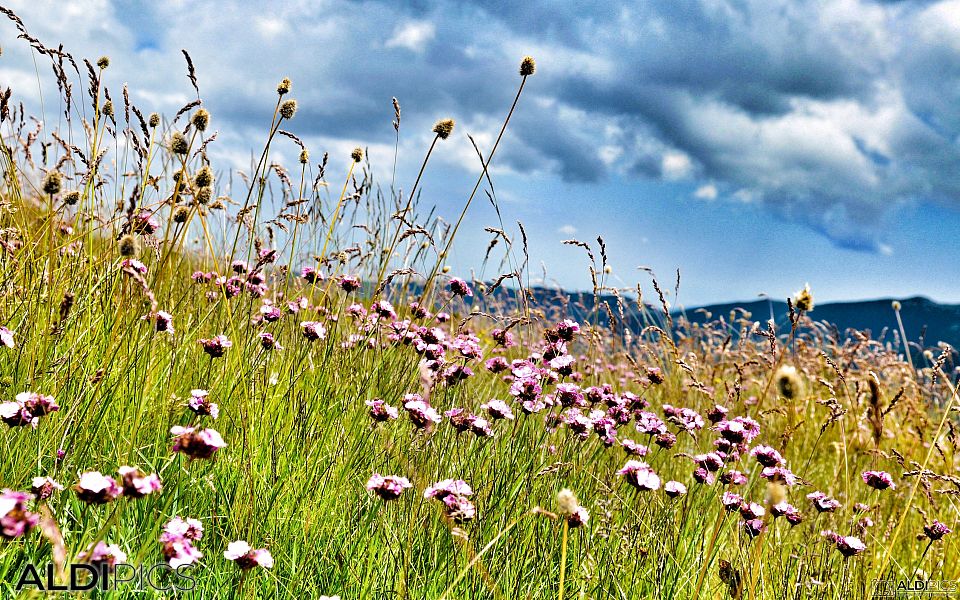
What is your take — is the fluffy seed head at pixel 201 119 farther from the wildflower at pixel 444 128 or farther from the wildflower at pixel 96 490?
the wildflower at pixel 96 490

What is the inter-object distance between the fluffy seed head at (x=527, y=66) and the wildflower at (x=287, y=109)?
92 cm

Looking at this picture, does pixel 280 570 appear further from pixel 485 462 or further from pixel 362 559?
pixel 485 462

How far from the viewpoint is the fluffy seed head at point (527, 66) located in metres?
2.59

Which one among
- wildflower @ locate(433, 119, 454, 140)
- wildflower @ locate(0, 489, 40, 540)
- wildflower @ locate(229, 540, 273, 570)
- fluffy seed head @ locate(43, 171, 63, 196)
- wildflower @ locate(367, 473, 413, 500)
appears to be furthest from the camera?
wildflower @ locate(433, 119, 454, 140)

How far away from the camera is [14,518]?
915 mm

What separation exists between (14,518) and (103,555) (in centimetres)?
30

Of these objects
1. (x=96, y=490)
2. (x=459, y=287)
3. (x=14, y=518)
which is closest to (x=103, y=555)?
(x=96, y=490)

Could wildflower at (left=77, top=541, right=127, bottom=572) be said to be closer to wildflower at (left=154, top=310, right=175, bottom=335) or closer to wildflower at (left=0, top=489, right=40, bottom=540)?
wildflower at (left=0, top=489, right=40, bottom=540)

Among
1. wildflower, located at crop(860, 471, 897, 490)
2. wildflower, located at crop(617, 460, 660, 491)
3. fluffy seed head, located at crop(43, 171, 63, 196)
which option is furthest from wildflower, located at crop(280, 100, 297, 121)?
wildflower, located at crop(860, 471, 897, 490)

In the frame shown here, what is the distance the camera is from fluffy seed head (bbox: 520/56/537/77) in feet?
8.51

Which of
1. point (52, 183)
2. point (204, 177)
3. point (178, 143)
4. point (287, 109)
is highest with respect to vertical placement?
point (287, 109)

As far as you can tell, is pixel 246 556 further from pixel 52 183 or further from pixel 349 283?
pixel 349 283

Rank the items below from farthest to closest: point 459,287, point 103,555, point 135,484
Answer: point 459,287
point 103,555
point 135,484

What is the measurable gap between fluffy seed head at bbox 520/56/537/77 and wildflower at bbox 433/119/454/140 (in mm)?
344
